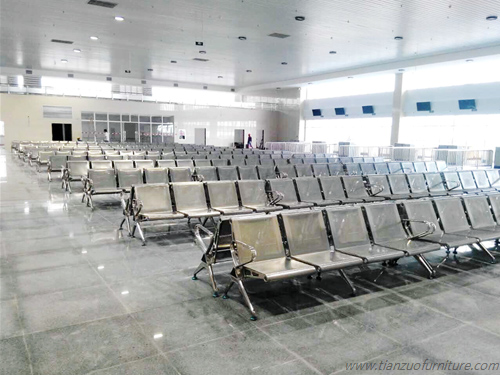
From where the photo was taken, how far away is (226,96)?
30.9 meters

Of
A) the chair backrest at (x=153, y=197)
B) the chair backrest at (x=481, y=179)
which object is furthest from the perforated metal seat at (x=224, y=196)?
the chair backrest at (x=481, y=179)

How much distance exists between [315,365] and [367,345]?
20.0 inches

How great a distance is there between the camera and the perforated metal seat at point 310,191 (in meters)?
6.88

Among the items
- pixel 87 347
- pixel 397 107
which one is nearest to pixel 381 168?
pixel 87 347

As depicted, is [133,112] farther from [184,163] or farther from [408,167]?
[408,167]

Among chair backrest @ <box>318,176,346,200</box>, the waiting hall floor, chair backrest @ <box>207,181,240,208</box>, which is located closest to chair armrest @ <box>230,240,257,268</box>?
the waiting hall floor

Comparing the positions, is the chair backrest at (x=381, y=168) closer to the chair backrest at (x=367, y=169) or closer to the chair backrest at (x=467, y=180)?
the chair backrest at (x=367, y=169)

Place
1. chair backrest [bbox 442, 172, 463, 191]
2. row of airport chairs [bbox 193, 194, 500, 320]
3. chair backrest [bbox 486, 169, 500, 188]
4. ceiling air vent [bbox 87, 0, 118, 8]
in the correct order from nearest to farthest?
row of airport chairs [bbox 193, 194, 500, 320] < chair backrest [bbox 442, 172, 463, 191] < chair backrest [bbox 486, 169, 500, 188] < ceiling air vent [bbox 87, 0, 118, 8]

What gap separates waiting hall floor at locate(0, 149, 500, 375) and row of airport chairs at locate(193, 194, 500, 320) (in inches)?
10.5

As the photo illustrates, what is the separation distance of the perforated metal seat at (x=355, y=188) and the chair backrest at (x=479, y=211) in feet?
6.61

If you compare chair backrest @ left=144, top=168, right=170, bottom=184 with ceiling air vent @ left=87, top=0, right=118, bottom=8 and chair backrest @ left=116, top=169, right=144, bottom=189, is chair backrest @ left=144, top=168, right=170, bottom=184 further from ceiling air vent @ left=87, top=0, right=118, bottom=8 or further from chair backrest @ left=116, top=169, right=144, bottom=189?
ceiling air vent @ left=87, top=0, right=118, bottom=8

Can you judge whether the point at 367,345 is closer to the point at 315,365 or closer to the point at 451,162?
the point at 315,365

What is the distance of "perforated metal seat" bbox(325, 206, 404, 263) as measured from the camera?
4.07 metres

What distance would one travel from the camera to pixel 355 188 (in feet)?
24.8
